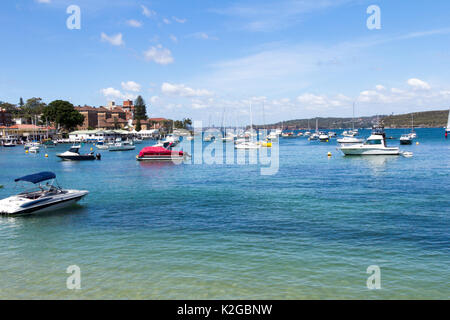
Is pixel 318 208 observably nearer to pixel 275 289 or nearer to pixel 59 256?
pixel 275 289

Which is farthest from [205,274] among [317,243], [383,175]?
[383,175]

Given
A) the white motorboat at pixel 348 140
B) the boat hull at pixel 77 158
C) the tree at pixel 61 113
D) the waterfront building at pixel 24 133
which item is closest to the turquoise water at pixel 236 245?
the boat hull at pixel 77 158

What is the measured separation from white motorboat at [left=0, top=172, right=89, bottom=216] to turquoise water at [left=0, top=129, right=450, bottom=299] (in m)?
0.67

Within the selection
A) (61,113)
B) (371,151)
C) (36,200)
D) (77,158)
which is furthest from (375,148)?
(61,113)

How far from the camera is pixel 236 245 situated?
59.9ft

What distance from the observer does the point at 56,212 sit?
26.0m

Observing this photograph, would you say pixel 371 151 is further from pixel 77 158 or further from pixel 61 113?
pixel 61 113

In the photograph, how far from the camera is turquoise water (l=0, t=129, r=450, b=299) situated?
535 inches

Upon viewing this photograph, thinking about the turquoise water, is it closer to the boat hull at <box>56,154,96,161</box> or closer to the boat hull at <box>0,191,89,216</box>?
the boat hull at <box>0,191,89,216</box>

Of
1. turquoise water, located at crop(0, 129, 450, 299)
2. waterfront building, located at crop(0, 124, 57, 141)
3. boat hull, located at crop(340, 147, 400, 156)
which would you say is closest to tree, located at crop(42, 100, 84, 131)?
waterfront building, located at crop(0, 124, 57, 141)

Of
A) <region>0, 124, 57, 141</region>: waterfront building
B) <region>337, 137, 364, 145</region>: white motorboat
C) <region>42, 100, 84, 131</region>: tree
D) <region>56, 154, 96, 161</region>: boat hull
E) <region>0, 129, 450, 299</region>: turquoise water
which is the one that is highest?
<region>42, 100, 84, 131</region>: tree

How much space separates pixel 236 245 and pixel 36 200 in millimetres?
14370

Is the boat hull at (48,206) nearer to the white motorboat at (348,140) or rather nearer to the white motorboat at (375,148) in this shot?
the white motorboat at (375,148)
